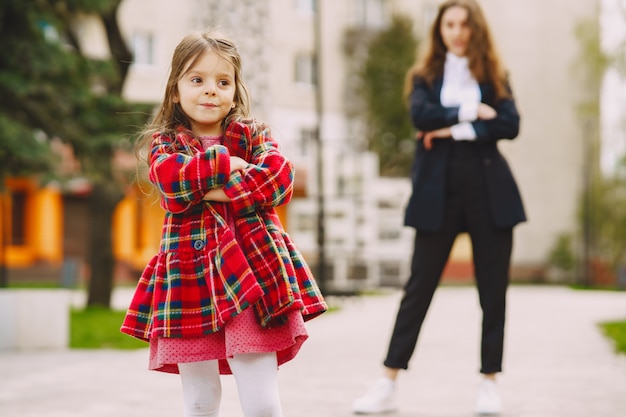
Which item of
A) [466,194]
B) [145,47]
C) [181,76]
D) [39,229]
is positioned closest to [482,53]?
[466,194]

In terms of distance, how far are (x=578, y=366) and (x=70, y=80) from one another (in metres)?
6.43

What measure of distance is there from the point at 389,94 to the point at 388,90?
25 centimetres

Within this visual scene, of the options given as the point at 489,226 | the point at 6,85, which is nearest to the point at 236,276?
the point at 489,226

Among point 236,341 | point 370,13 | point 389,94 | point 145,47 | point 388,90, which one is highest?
point 370,13

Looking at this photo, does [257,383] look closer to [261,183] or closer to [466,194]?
[261,183]

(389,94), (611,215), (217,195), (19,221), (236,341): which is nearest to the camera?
(236,341)

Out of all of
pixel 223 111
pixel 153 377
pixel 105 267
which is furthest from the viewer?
pixel 105 267

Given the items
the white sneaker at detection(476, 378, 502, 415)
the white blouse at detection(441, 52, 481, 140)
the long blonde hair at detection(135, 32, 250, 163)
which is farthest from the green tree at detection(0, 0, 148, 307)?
the long blonde hair at detection(135, 32, 250, 163)

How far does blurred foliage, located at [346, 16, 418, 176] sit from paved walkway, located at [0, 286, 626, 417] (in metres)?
26.2

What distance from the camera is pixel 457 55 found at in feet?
17.0

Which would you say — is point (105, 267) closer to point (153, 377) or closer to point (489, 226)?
point (153, 377)

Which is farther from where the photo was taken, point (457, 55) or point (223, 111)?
point (457, 55)

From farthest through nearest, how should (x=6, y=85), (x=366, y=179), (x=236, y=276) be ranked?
(x=366, y=179) → (x=6, y=85) → (x=236, y=276)

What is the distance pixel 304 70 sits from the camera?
3725 cm
